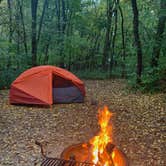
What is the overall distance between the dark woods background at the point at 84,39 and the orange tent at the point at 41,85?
3.59 m

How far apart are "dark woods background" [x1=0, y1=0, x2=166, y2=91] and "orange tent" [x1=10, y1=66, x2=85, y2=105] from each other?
359 cm

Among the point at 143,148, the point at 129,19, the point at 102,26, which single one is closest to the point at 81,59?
the point at 102,26

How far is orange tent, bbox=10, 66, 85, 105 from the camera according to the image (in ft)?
31.6

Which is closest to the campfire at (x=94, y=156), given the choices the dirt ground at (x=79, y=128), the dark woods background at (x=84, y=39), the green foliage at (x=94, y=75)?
the dirt ground at (x=79, y=128)

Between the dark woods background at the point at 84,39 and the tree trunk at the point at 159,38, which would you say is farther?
the dark woods background at the point at 84,39

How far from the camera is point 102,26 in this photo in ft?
69.3

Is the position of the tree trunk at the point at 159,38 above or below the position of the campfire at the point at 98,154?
above

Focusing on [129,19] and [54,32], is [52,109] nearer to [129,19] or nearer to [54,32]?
[54,32]

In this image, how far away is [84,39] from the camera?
2136cm

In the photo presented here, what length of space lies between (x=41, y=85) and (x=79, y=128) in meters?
3.11

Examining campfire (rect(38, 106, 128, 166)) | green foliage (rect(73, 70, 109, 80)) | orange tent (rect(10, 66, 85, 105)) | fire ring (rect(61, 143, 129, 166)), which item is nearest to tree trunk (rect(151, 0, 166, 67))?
orange tent (rect(10, 66, 85, 105))

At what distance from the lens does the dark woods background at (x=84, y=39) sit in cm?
1225

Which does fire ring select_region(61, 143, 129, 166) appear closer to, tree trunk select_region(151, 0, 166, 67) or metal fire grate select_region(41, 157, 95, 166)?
metal fire grate select_region(41, 157, 95, 166)

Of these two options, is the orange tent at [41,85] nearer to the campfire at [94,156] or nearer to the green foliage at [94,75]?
the campfire at [94,156]
